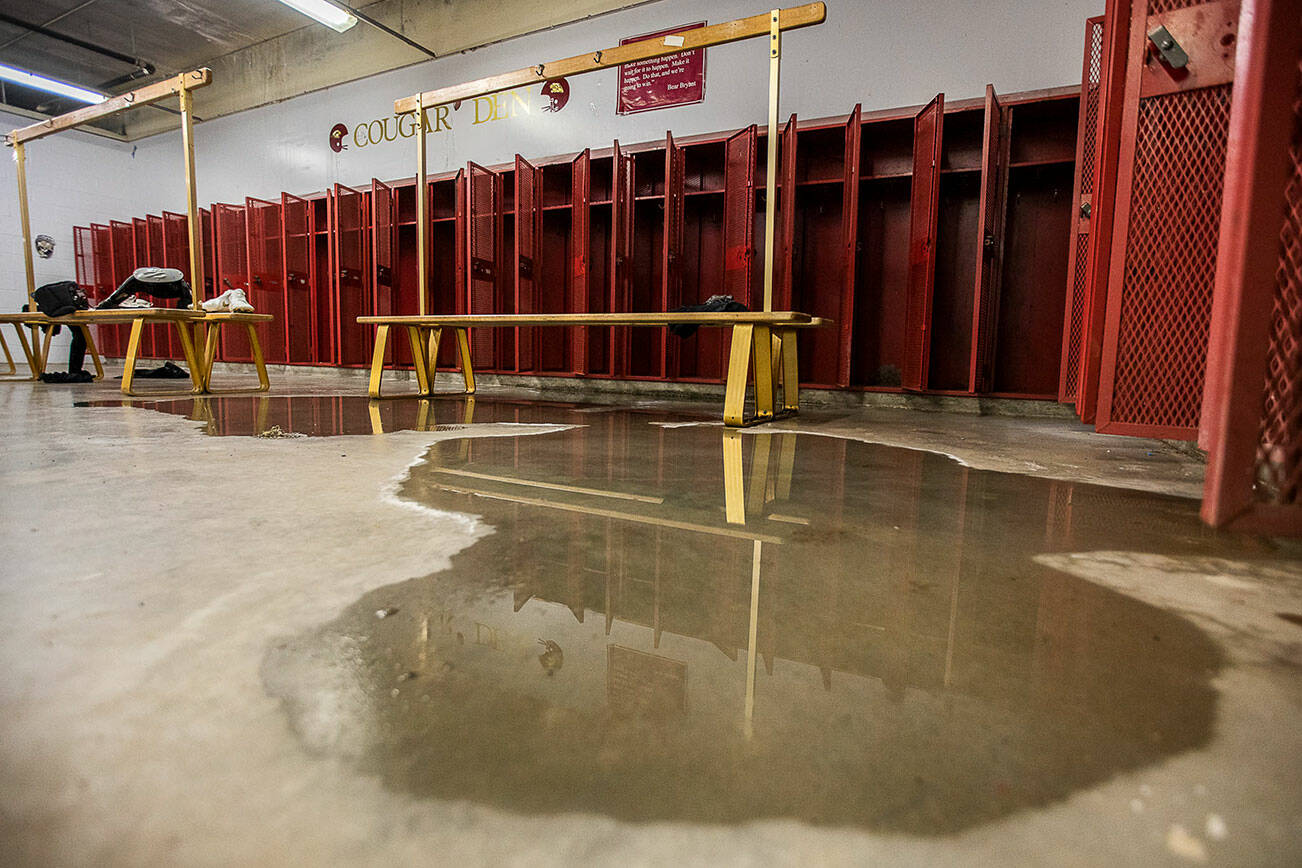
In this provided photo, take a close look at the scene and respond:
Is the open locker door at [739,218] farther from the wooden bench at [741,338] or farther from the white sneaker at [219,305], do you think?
the white sneaker at [219,305]

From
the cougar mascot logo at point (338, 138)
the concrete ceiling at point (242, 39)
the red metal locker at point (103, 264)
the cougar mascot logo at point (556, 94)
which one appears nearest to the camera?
the cougar mascot logo at point (556, 94)

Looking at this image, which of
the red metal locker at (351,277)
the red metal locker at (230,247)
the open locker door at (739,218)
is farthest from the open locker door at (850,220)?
the red metal locker at (230,247)

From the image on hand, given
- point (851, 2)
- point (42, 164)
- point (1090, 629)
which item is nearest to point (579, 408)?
point (1090, 629)

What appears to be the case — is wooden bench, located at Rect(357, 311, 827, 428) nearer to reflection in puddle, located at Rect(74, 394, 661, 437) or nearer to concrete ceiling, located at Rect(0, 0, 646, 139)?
reflection in puddle, located at Rect(74, 394, 661, 437)

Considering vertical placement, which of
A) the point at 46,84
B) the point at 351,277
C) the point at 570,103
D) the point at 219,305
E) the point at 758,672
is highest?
the point at 46,84

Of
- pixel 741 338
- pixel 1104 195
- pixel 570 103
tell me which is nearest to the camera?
pixel 1104 195

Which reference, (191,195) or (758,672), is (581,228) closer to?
(191,195)

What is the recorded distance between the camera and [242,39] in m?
7.79

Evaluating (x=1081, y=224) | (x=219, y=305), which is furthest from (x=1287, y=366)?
(x=219, y=305)

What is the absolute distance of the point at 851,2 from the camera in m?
4.70

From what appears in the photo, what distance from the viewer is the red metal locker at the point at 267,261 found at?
284 inches

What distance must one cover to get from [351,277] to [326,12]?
2390 mm

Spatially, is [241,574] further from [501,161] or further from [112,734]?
[501,161]

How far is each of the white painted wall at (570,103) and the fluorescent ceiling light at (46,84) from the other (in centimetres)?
113
